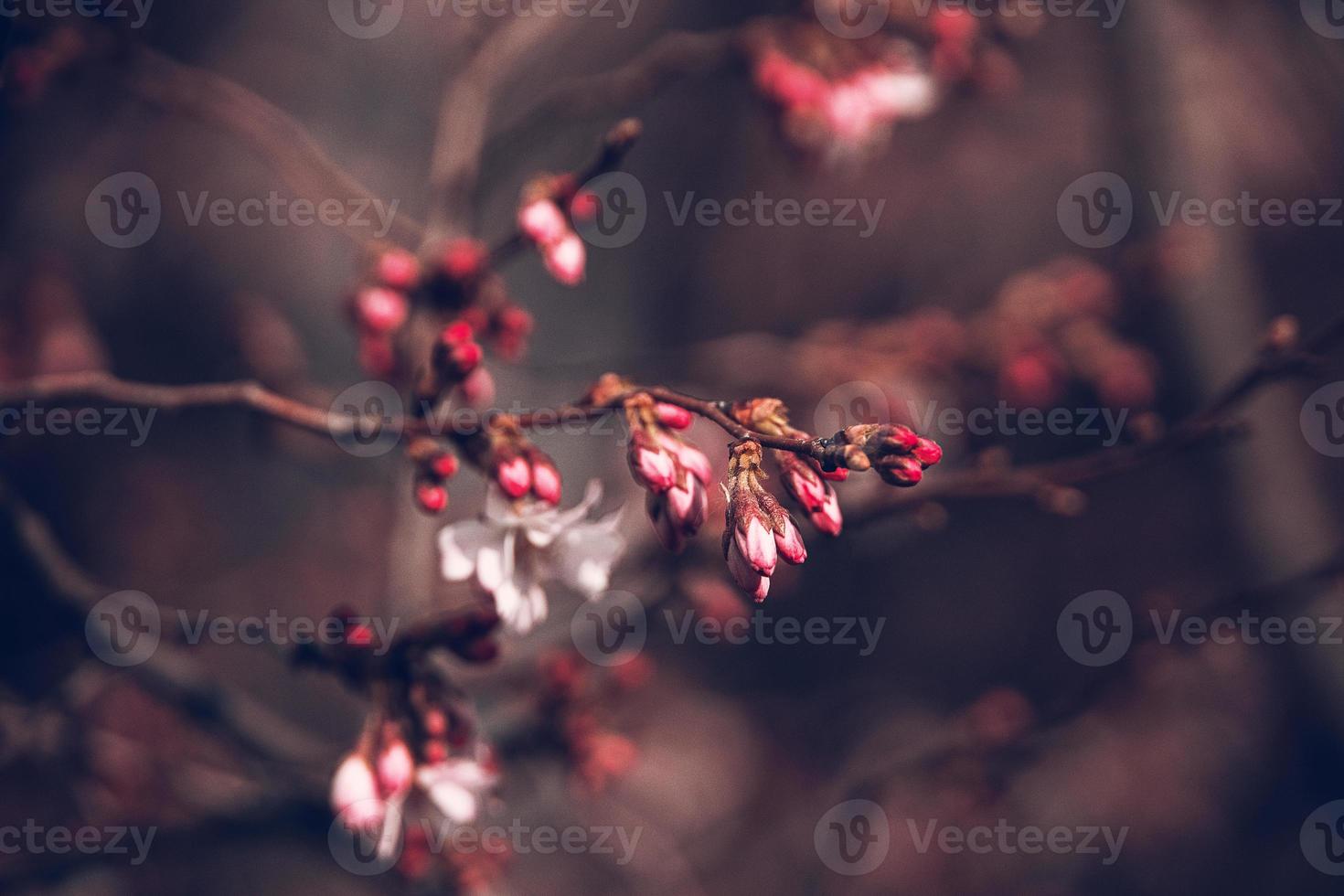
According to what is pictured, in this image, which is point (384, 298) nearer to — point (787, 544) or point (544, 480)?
point (544, 480)

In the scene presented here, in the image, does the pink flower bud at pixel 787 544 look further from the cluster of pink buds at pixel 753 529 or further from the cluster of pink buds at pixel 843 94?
the cluster of pink buds at pixel 843 94

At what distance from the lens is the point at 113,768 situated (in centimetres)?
233

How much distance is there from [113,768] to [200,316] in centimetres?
297
